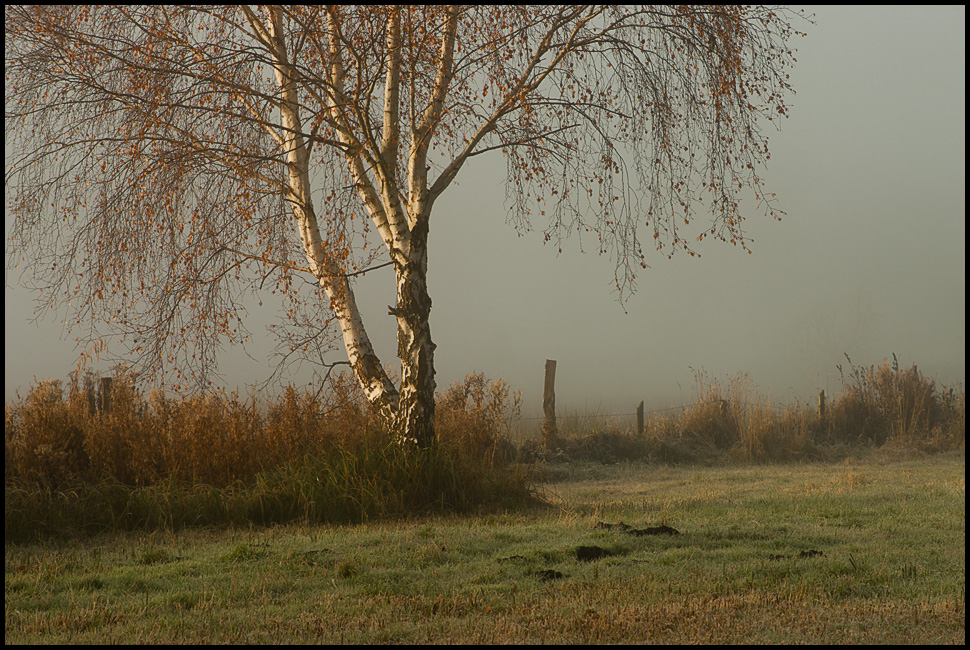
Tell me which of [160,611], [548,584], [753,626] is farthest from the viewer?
[548,584]

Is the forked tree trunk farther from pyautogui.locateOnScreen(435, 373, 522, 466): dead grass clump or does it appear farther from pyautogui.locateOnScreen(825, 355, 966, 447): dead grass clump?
pyautogui.locateOnScreen(825, 355, 966, 447): dead grass clump

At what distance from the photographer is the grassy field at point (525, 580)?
4.23 metres

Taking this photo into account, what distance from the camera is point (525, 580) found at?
204 inches

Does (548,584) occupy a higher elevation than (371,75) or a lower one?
lower

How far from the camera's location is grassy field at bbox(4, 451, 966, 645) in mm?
4234

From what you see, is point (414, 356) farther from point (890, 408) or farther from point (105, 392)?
point (890, 408)

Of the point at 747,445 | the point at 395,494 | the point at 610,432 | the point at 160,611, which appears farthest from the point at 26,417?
the point at 747,445

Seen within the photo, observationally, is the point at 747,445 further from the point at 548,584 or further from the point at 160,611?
the point at 160,611

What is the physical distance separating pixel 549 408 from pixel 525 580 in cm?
964

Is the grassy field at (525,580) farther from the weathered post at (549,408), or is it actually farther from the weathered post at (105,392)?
the weathered post at (549,408)

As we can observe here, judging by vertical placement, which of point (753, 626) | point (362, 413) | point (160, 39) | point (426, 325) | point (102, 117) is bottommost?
point (753, 626)

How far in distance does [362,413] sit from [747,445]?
8103 millimetres

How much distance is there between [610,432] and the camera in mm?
14688

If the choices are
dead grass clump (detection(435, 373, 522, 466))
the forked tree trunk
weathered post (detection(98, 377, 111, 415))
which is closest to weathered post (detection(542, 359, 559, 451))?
dead grass clump (detection(435, 373, 522, 466))
